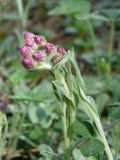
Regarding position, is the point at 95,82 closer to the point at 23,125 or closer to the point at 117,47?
the point at 23,125

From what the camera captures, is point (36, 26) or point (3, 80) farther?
point (36, 26)

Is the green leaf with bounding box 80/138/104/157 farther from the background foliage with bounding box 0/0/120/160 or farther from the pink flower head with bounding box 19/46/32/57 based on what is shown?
the pink flower head with bounding box 19/46/32/57

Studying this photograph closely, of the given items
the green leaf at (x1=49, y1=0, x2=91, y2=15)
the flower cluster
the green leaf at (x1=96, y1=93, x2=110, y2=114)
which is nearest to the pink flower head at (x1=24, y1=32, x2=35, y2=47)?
the flower cluster

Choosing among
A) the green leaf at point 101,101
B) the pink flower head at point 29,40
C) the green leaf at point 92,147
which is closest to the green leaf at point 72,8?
the green leaf at point 101,101

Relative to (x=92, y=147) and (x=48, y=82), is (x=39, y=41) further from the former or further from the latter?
(x=48, y=82)

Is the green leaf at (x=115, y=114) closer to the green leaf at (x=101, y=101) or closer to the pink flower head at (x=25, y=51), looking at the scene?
the pink flower head at (x=25, y=51)

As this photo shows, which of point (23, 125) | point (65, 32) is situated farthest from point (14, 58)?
point (23, 125)
